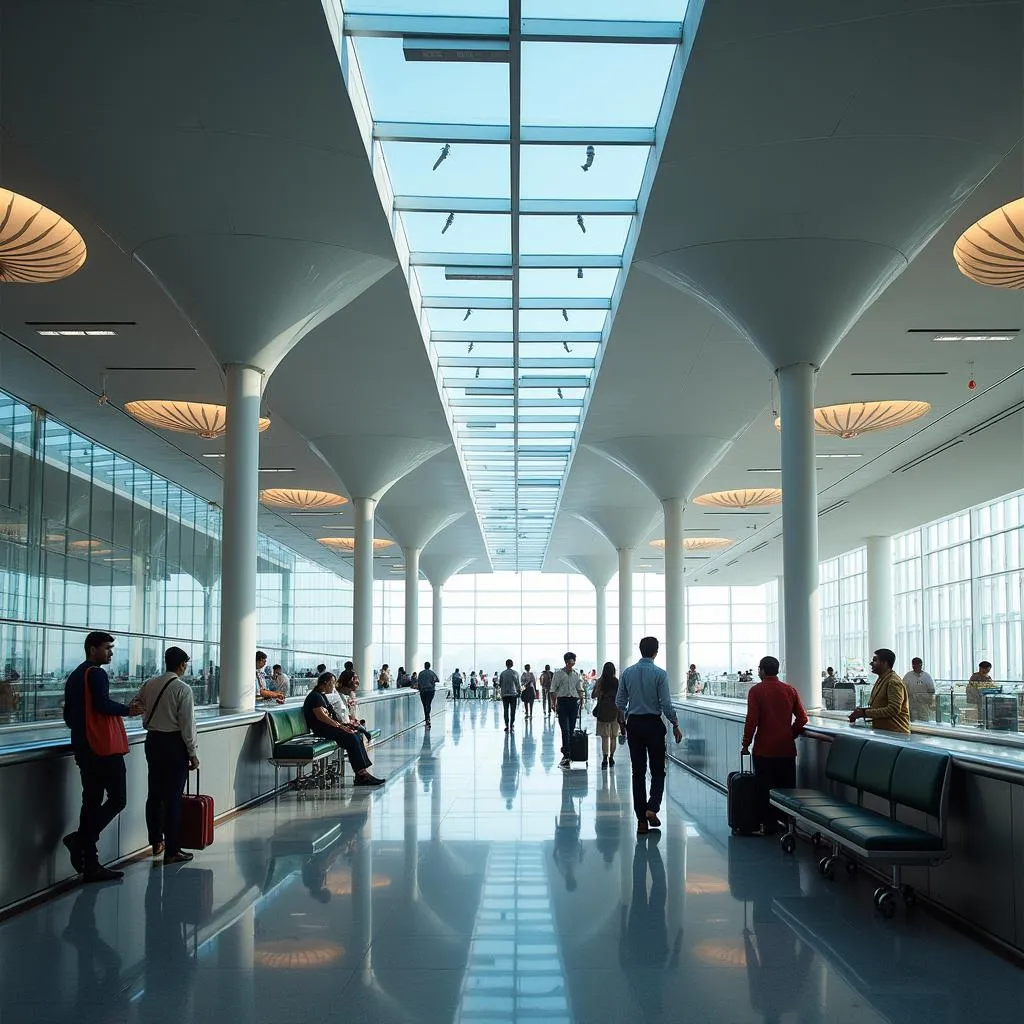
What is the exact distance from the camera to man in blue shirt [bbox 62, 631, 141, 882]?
8.56 m

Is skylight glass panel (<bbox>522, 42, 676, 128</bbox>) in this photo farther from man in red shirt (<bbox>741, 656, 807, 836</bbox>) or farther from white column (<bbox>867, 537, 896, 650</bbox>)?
white column (<bbox>867, 537, 896, 650</bbox>)

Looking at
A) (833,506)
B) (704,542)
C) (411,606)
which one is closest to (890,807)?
(411,606)

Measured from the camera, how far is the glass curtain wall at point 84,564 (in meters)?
23.1

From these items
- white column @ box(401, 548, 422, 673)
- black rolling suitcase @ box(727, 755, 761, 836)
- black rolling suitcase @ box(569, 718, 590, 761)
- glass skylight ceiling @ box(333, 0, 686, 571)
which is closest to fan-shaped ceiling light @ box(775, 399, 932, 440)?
glass skylight ceiling @ box(333, 0, 686, 571)

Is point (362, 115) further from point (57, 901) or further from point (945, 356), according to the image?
point (945, 356)

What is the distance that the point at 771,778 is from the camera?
10984mm

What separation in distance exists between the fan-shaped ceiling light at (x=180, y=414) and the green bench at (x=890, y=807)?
15.4 m

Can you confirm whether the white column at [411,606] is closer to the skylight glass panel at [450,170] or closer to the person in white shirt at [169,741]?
the skylight glass panel at [450,170]

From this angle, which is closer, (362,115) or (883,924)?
(883,924)

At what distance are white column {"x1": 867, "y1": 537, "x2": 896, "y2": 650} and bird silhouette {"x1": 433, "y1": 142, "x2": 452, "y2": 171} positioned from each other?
3464 centimetres

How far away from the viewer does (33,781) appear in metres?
8.13

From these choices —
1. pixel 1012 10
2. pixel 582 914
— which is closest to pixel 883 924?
pixel 582 914

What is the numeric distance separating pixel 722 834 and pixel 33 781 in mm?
6519

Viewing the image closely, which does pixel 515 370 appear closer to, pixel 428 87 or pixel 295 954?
pixel 428 87
